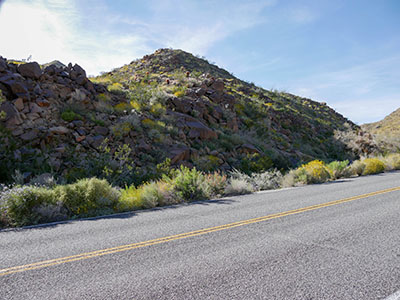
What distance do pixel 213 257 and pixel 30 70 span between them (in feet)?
49.7

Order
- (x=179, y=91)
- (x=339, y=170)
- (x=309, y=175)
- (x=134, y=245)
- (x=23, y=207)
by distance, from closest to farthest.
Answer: (x=134, y=245) < (x=23, y=207) < (x=309, y=175) < (x=339, y=170) < (x=179, y=91)

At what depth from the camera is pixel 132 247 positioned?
4648 millimetres

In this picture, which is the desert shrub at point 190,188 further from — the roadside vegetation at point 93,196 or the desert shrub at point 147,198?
the desert shrub at point 147,198

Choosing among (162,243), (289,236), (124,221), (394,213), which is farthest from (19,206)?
(394,213)

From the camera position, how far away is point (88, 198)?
7918mm

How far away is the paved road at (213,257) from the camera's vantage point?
3217 millimetres

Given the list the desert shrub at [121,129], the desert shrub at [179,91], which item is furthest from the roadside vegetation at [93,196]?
the desert shrub at [179,91]

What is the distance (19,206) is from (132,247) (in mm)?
3927

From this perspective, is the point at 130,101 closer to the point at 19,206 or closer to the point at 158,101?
the point at 158,101

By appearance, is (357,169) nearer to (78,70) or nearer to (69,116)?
(69,116)

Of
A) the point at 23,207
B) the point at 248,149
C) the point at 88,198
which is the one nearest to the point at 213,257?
the point at 88,198

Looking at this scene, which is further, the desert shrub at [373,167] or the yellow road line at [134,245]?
the desert shrub at [373,167]

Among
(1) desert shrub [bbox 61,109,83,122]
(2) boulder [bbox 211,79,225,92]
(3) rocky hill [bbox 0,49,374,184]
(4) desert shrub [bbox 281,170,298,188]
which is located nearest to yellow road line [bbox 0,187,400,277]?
(4) desert shrub [bbox 281,170,298,188]

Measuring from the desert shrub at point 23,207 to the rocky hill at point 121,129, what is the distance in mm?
3646
